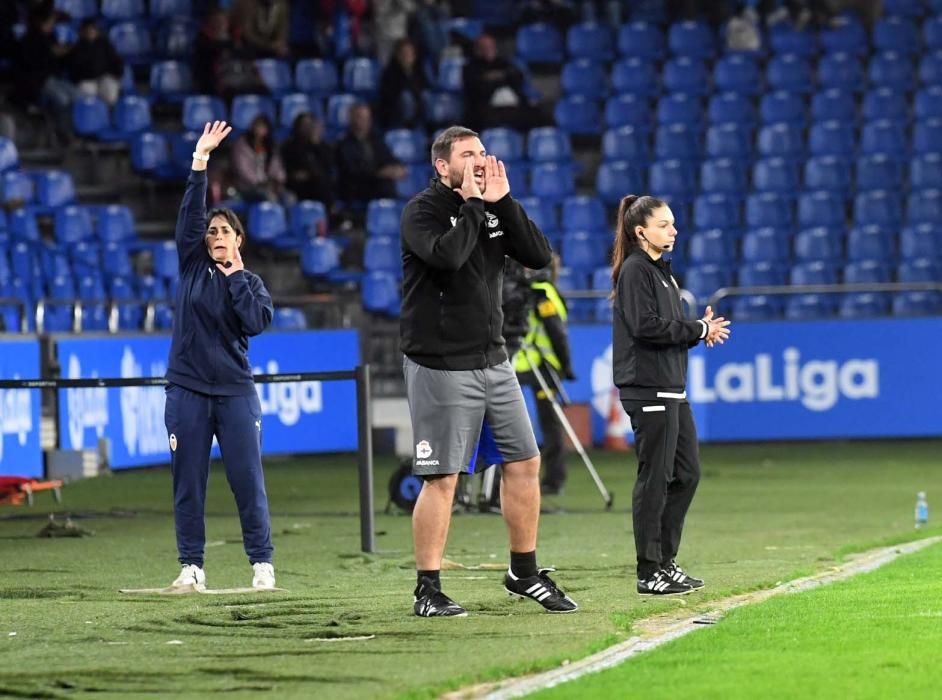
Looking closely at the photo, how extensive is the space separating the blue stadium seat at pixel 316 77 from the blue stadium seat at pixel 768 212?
676 centimetres

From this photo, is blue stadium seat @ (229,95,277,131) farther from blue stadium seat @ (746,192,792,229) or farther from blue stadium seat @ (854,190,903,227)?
blue stadium seat @ (854,190,903,227)

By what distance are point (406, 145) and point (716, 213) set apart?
4.56 m

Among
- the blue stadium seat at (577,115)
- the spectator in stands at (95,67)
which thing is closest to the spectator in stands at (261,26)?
the spectator in stands at (95,67)

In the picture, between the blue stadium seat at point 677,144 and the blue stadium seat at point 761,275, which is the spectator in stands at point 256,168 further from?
the blue stadium seat at point 761,275

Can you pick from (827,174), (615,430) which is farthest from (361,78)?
(615,430)

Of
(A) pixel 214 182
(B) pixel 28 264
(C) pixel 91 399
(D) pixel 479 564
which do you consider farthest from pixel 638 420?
(A) pixel 214 182

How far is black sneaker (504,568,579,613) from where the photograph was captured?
348 inches

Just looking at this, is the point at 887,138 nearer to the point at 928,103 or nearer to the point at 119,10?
the point at 928,103

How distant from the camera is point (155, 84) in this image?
2792cm

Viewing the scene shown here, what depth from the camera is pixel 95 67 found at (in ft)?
87.9

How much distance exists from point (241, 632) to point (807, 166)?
63.6ft

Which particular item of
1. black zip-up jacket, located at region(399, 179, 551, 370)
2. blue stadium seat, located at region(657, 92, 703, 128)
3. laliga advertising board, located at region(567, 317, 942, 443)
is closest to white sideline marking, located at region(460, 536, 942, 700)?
black zip-up jacket, located at region(399, 179, 551, 370)

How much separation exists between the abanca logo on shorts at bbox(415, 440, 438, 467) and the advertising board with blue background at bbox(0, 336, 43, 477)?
9263 mm

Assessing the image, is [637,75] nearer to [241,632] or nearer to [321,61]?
[321,61]
